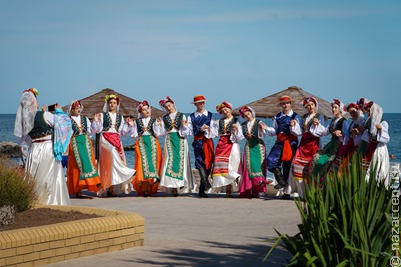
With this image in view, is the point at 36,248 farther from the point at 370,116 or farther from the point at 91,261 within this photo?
the point at 370,116

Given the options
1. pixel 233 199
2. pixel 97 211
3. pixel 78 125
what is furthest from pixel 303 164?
pixel 97 211

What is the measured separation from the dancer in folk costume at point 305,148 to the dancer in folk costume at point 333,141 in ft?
0.65

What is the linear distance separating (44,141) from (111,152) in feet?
9.48

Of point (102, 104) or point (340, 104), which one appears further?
point (102, 104)

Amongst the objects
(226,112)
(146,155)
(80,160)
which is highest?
(226,112)

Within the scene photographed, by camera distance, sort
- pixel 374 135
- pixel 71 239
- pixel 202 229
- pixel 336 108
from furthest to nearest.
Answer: pixel 336 108, pixel 374 135, pixel 202 229, pixel 71 239

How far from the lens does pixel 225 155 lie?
15.0m

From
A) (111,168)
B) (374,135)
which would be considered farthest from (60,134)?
(374,135)

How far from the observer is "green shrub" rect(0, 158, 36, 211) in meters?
9.68

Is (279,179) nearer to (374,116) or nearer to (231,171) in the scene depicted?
(231,171)

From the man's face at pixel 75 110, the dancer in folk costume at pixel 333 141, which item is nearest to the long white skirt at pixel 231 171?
the dancer in folk costume at pixel 333 141

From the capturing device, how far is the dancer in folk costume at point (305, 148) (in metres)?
14.3

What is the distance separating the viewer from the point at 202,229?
11.0 meters

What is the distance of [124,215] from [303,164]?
5.43 m
